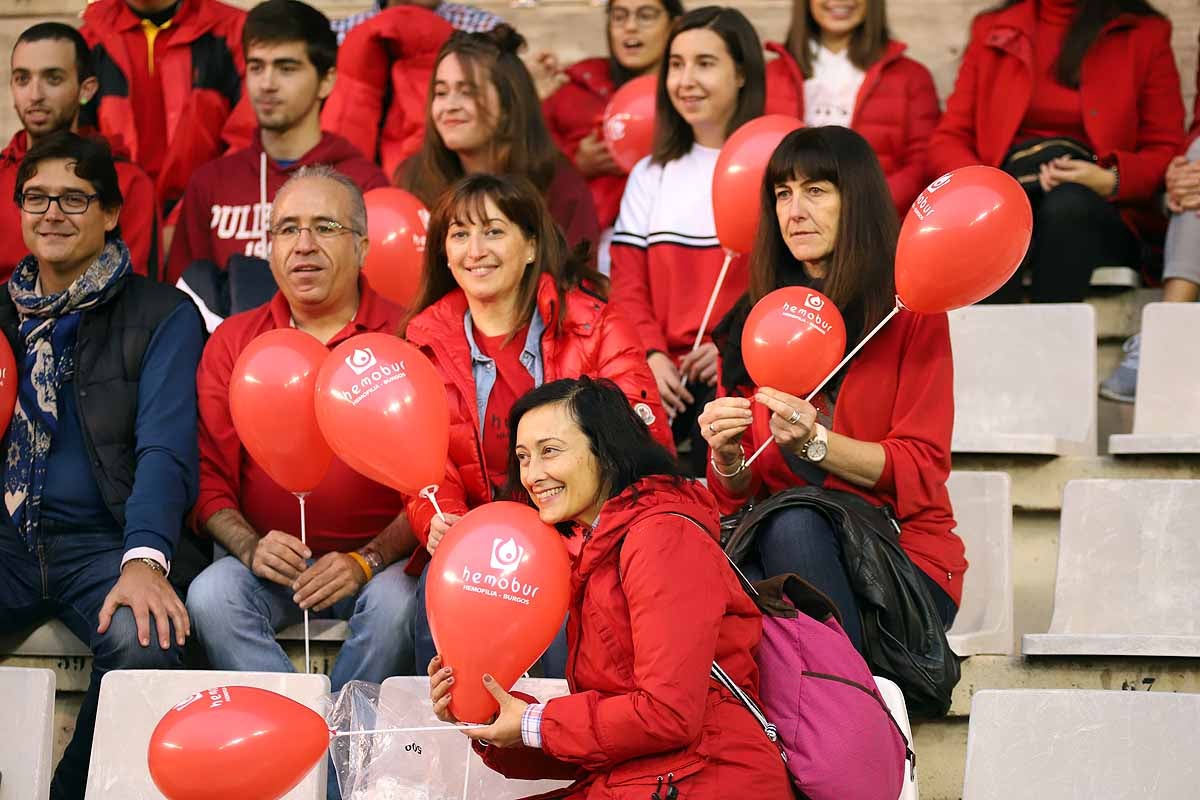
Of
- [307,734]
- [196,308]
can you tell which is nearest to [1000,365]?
[196,308]

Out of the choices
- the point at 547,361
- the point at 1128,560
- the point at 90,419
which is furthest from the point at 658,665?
the point at 90,419

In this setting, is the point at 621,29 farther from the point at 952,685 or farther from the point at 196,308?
the point at 952,685

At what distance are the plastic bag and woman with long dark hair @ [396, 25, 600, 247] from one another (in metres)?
1.75

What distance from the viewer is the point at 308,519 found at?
11.5 feet

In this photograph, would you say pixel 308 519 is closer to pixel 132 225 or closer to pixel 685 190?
pixel 132 225

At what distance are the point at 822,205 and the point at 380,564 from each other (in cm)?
116

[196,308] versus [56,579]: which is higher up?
[196,308]

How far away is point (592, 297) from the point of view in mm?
3516

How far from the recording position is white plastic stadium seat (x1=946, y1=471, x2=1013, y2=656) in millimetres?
3234

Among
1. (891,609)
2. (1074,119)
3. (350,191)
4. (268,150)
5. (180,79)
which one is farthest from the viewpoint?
(180,79)

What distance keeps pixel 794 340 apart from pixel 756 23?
9.66 feet

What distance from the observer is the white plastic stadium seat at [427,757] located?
2.69 meters

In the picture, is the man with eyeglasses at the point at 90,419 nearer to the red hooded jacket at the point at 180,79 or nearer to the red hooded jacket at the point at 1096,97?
the red hooded jacket at the point at 180,79

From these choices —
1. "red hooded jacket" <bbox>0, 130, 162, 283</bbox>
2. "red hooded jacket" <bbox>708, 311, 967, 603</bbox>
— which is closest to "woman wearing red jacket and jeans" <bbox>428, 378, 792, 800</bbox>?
"red hooded jacket" <bbox>708, 311, 967, 603</bbox>
